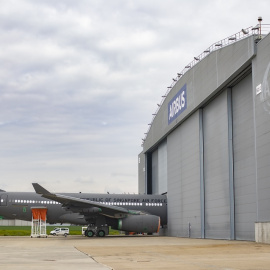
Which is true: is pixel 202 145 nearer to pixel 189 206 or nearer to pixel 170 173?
pixel 189 206

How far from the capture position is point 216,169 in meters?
29.4

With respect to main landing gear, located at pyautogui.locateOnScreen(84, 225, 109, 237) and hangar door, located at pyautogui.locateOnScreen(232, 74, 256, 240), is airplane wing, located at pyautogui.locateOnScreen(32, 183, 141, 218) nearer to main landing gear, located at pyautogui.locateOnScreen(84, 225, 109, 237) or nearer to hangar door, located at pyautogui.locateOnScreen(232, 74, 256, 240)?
main landing gear, located at pyautogui.locateOnScreen(84, 225, 109, 237)

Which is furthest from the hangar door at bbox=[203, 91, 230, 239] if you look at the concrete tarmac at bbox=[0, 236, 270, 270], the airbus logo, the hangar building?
the concrete tarmac at bbox=[0, 236, 270, 270]

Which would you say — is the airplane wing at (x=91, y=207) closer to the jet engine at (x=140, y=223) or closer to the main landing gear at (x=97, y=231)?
the jet engine at (x=140, y=223)

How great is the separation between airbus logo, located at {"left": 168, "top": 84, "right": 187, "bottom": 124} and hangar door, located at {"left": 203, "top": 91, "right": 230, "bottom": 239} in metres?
3.58

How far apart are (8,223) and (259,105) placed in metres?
113

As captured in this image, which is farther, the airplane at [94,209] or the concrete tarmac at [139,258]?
the airplane at [94,209]

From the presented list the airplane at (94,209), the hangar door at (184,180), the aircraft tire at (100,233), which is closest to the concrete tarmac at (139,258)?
the airplane at (94,209)

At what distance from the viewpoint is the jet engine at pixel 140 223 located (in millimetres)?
32031

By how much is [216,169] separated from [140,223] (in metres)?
6.78

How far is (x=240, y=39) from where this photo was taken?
25.2 metres

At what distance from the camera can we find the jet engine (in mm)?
32031

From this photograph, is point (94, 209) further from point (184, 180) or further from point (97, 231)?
point (184, 180)

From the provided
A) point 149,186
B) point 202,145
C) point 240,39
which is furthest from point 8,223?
point 240,39
